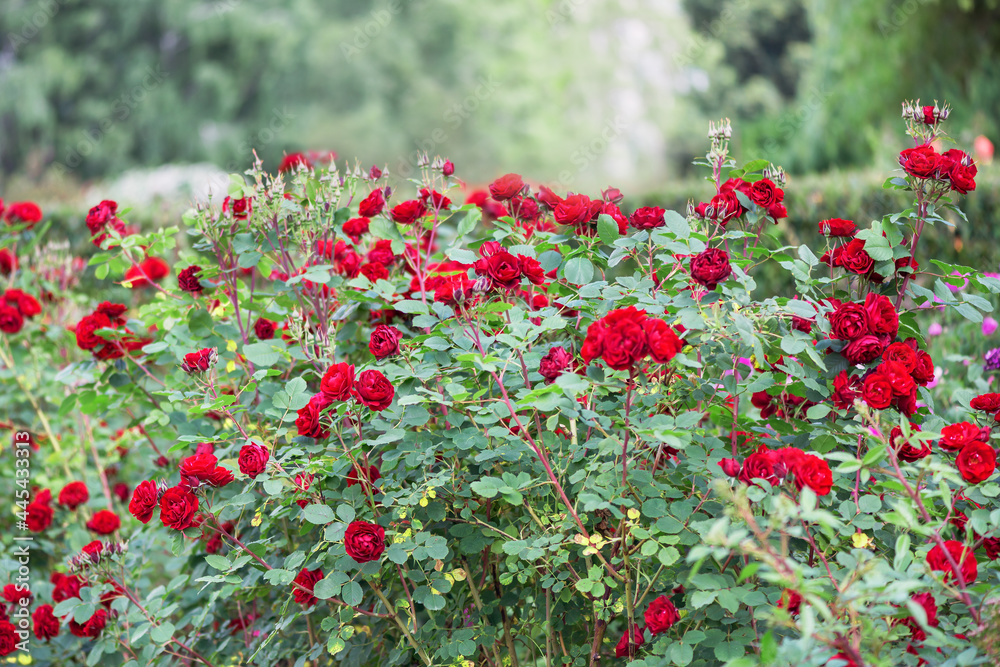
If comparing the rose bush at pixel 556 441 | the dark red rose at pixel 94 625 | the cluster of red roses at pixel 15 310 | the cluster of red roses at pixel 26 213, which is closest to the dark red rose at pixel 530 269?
the rose bush at pixel 556 441

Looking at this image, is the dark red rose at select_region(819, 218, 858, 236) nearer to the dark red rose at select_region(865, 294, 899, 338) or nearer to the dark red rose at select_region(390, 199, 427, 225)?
the dark red rose at select_region(865, 294, 899, 338)

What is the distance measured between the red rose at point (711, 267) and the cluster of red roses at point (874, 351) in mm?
273

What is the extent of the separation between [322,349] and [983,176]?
4.84 meters

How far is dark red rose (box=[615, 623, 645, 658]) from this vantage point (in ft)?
5.44

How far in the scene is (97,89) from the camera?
19016 millimetres

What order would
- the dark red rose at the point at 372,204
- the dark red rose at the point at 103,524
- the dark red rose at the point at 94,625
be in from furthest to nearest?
the dark red rose at the point at 103,524 < the dark red rose at the point at 94,625 < the dark red rose at the point at 372,204

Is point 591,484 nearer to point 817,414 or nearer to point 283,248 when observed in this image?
point 817,414

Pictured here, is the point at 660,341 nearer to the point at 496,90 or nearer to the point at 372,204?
the point at 372,204

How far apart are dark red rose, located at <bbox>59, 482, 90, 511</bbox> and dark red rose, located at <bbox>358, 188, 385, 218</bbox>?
1.45 metres

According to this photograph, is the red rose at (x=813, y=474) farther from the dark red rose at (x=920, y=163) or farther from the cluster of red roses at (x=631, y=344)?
the dark red rose at (x=920, y=163)

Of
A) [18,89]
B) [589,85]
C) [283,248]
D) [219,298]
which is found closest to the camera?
[283,248]

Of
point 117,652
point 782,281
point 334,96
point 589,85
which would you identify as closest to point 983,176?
point 782,281

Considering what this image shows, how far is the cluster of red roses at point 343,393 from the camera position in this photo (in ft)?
5.04

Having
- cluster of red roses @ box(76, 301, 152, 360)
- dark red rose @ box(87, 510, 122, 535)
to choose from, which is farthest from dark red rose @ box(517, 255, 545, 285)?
dark red rose @ box(87, 510, 122, 535)
